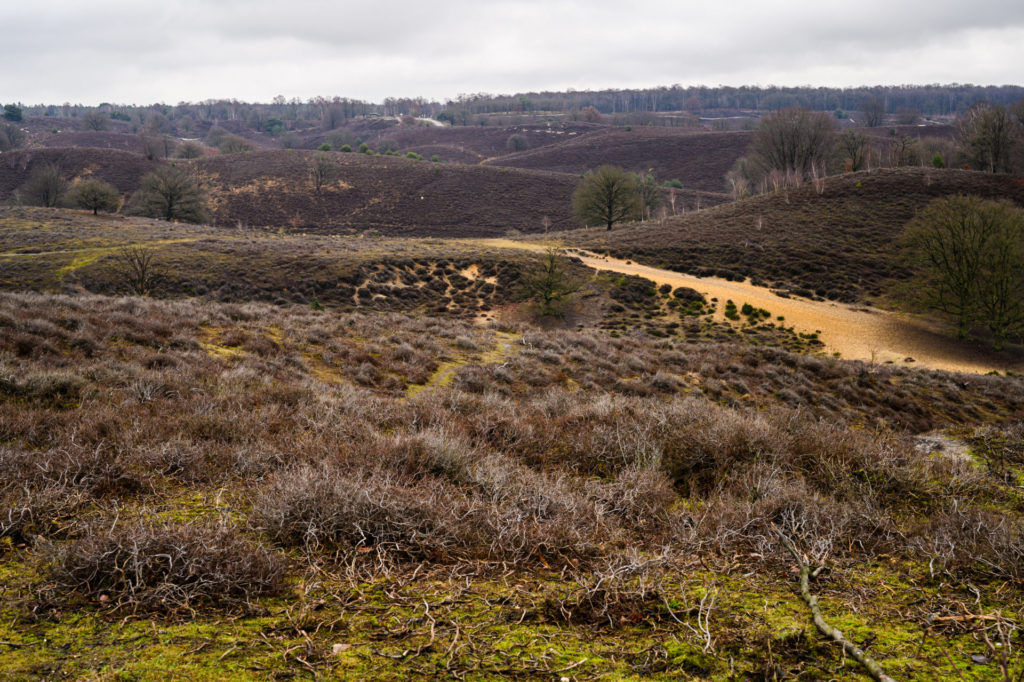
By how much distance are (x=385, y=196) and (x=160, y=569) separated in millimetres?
86767

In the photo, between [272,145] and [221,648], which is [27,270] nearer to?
[221,648]

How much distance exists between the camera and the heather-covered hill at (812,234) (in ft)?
138

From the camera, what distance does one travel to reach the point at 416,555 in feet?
9.84

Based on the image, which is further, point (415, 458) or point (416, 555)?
point (415, 458)

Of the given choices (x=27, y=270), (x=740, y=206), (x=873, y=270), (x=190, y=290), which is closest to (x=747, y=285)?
(x=873, y=270)

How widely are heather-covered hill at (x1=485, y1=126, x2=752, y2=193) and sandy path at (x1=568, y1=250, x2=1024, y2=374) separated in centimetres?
6936

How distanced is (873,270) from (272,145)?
587 ft

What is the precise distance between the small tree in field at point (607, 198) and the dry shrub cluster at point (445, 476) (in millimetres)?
53057

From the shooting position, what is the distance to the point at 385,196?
Answer: 273 feet

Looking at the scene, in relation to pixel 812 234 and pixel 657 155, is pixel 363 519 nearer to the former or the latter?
pixel 812 234

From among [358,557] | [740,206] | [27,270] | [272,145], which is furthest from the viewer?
[272,145]

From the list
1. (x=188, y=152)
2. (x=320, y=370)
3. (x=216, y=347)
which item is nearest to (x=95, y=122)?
(x=188, y=152)

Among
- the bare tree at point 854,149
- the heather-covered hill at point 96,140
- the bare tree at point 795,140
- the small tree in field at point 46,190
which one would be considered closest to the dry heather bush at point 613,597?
the bare tree at point 795,140

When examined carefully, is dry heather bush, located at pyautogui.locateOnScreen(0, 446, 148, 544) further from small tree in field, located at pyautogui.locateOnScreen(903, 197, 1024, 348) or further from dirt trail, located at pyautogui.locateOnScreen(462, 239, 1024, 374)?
small tree in field, located at pyautogui.locateOnScreen(903, 197, 1024, 348)
